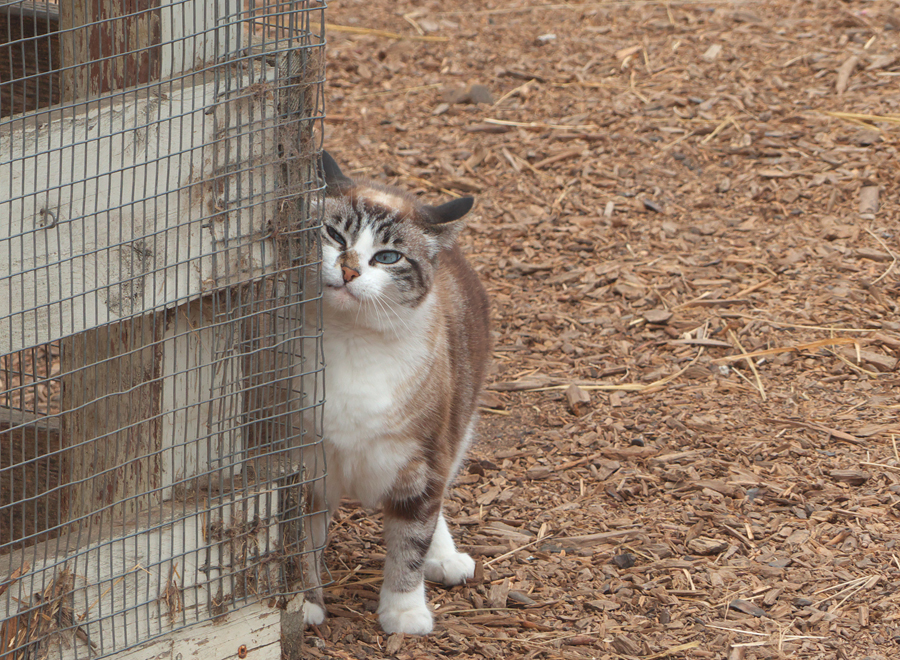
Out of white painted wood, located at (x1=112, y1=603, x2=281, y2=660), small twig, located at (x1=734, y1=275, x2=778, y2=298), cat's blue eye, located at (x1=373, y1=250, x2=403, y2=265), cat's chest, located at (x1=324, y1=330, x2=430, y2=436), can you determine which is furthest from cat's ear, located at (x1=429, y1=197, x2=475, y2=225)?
small twig, located at (x1=734, y1=275, x2=778, y2=298)

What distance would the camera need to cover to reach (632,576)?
3.57 meters

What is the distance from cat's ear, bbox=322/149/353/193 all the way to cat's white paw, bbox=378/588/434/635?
1465mm

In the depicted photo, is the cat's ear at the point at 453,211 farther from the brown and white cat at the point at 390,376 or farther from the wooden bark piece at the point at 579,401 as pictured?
the wooden bark piece at the point at 579,401

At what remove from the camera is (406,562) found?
3414 millimetres

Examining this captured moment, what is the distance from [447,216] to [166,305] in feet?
3.94

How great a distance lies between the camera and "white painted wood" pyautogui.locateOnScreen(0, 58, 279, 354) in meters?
2.37

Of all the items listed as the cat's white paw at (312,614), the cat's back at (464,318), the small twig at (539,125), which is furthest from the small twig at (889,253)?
the cat's white paw at (312,614)

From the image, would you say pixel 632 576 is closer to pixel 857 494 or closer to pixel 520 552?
pixel 520 552

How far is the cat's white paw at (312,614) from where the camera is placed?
335cm

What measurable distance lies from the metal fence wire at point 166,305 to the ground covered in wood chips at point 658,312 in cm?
72

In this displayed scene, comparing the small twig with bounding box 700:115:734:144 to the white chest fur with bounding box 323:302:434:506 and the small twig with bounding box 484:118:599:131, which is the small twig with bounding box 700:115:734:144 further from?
the white chest fur with bounding box 323:302:434:506

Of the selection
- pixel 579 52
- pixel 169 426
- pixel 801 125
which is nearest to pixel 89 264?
pixel 169 426

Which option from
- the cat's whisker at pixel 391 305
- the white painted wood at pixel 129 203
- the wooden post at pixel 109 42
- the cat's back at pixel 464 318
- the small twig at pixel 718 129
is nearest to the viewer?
the white painted wood at pixel 129 203

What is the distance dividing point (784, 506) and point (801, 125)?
12.0 ft
